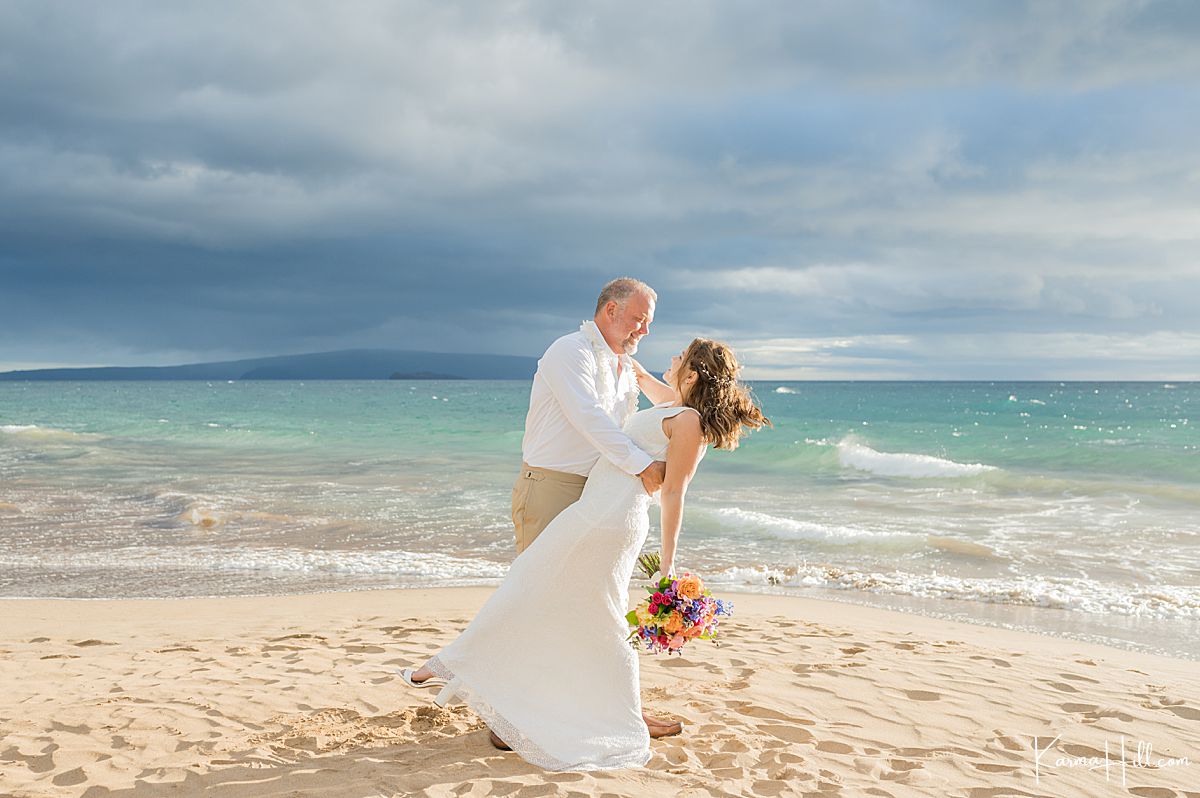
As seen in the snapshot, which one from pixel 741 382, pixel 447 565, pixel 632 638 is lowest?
pixel 447 565

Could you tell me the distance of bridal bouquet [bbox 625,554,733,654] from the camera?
14.4 feet

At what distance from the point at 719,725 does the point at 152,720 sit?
3.18 meters

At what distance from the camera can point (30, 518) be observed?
1397cm

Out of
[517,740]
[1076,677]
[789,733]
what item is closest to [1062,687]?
[1076,677]

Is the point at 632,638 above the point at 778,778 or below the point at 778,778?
above

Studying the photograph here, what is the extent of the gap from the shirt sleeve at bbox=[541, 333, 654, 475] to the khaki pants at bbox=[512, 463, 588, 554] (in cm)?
32

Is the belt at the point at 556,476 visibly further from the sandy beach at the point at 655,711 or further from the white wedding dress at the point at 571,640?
the sandy beach at the point at 655,711

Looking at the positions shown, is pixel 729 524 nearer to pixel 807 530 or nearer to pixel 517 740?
pixel 807 530

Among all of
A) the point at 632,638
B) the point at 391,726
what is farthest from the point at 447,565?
the point at 632,638

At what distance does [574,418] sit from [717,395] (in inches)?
27.7

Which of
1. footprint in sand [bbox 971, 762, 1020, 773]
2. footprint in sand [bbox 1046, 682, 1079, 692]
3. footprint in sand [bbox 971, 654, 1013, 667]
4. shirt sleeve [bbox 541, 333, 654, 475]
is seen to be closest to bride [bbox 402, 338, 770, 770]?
shirt sleeve [bbox 541, 333, 654, 475]

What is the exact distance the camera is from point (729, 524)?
47.3 ft

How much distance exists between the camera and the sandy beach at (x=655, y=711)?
13.6 feet

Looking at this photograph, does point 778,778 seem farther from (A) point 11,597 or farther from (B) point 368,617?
(A) point 11,597
